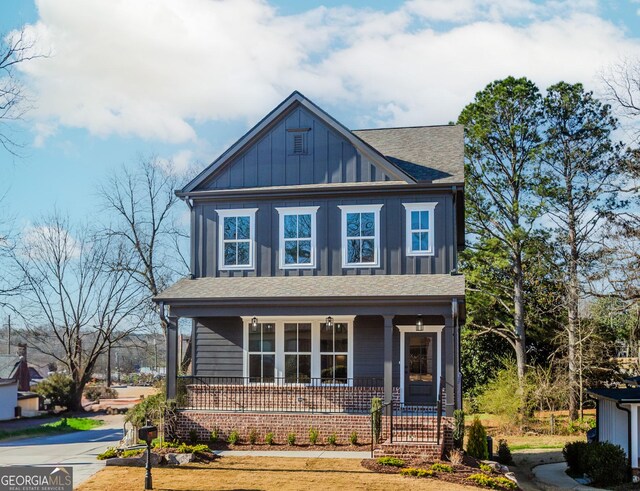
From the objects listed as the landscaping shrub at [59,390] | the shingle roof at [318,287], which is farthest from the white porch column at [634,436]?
the landscaping shrub at [59,390]

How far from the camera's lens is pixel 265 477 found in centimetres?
1510

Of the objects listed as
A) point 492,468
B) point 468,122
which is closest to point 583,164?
point 468,122

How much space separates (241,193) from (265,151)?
56.5 inches

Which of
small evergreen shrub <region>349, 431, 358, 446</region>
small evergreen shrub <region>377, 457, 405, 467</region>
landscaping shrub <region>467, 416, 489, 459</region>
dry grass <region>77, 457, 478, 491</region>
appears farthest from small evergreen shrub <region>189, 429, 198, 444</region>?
landscaping shrub <region>467, 416, 489, 459</region>

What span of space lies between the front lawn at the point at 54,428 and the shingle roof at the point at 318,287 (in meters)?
13.0

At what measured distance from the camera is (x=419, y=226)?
816 inches

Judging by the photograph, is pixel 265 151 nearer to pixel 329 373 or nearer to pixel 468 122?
pixel 329 373

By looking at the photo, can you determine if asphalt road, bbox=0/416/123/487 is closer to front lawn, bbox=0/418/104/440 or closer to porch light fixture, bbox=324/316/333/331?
front lawn, bbox=0/418/104/440

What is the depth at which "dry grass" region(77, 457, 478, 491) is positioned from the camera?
14.3m

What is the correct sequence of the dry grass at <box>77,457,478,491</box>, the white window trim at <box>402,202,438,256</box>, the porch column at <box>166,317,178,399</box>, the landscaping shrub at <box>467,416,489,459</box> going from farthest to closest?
the white window trim at <box>402,202,438,256</box> < the porch column at <box>166,317,178,399</box> < the landscaping shrub at <box>467,416,489,459</box> < the dry grass at <box>77,457,478,491</box>

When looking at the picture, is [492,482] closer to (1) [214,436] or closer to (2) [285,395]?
(2) [285,395]

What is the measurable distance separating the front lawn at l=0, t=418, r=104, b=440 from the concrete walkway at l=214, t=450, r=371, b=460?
1446 centimetres

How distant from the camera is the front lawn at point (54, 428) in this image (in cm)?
2971

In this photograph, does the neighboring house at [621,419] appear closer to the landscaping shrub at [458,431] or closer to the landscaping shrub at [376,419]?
the landscaping shrub at [458,431]
